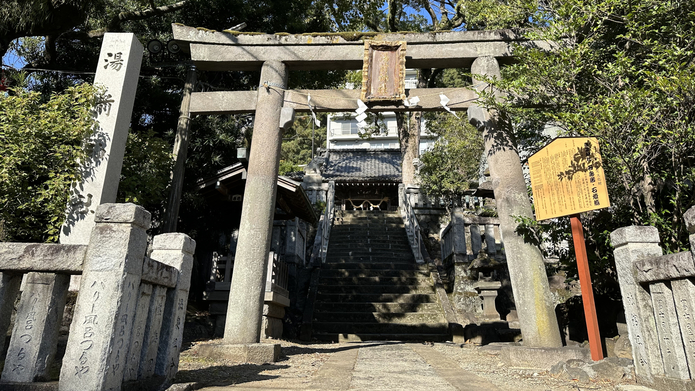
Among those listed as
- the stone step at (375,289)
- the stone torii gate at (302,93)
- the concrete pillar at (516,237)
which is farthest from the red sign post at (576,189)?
the stone step at (375,289)

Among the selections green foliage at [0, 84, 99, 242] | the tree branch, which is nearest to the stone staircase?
green foliage at [0, 84, 99, 242]

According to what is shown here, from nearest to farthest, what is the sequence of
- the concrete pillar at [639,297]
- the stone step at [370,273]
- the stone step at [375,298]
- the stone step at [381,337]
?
the concrete pillar at [639,297] < the stone step at [381,337] < the stone step at [375,298] < the stone step at [370,273]

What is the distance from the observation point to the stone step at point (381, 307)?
35.2 ft

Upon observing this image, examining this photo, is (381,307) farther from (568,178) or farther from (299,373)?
(568,178)

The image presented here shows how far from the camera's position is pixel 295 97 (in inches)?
301

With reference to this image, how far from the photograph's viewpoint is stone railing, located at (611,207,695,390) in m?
3.64

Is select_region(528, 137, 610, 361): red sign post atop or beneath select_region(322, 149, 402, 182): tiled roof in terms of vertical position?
beneath

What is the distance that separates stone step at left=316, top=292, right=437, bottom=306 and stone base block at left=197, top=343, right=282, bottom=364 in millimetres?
5010

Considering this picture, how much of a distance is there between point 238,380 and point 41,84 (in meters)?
9.64

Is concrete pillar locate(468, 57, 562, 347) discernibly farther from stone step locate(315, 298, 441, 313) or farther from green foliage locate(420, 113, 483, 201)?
green foliage locate(420, 113, 483, 201)

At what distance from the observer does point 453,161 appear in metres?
18.0

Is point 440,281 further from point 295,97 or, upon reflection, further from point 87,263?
point 87,263

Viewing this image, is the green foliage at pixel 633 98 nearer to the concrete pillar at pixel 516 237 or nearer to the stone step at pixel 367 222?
the concrete pillar at pixel 516 237

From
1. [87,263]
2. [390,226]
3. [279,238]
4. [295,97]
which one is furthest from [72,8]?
[390,226]
